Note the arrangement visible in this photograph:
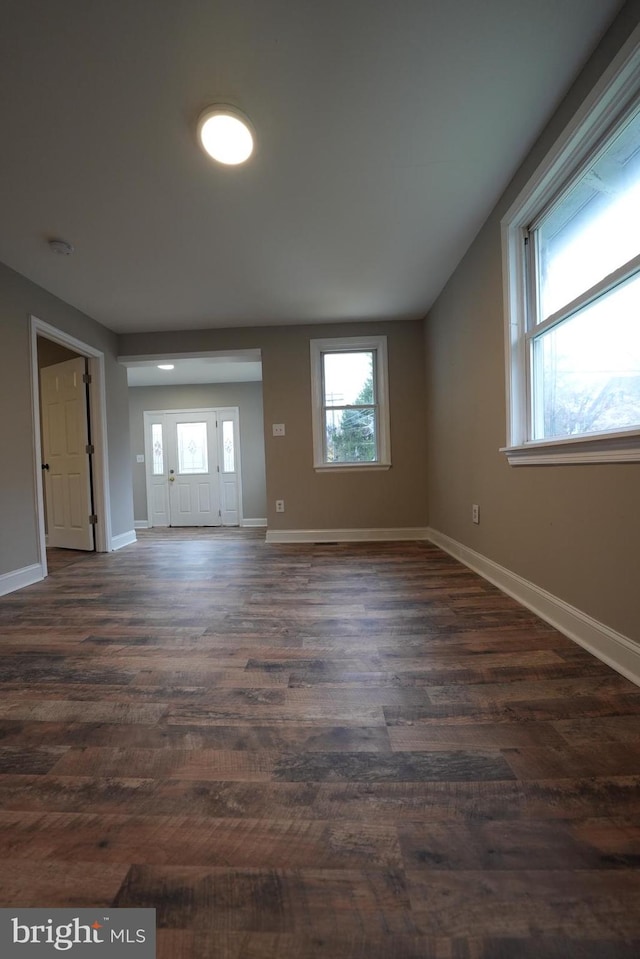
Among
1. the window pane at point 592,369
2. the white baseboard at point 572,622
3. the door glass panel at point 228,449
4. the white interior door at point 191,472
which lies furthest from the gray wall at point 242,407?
the window pane at point 592,369

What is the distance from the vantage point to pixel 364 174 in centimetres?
179

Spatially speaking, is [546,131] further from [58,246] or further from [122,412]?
[122,412]

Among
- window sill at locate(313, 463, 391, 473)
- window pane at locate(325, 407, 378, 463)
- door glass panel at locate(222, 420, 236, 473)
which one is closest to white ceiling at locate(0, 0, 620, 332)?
window pane at locate(325, 407, 378, 463)

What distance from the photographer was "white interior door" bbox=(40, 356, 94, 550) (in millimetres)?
3584

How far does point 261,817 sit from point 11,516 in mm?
2743

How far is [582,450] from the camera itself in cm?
143

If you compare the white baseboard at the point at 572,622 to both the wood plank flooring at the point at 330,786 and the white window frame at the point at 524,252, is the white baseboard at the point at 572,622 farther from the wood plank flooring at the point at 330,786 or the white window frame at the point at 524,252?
the white window frame at the point at 524,252

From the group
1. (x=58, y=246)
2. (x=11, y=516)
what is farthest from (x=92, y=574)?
(x=58, y=246)

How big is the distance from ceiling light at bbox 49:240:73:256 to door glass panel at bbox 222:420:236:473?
3226mm

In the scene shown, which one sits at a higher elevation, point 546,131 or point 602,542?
point 546,131

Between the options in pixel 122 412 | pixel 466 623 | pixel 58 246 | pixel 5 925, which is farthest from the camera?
pixel 122 412

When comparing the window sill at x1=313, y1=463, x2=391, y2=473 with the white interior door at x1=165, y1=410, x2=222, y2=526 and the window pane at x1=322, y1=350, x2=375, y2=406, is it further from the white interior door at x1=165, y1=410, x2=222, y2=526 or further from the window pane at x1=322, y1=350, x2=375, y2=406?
the white interior door at x1=165, y1=410, x2=222, y2=526

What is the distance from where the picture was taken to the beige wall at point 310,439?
364cm

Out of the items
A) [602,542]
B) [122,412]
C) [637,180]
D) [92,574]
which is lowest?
[92,574]
